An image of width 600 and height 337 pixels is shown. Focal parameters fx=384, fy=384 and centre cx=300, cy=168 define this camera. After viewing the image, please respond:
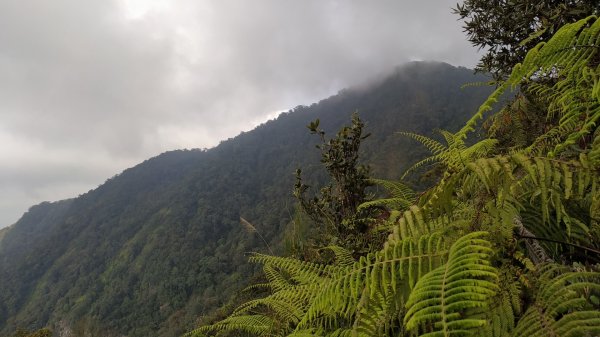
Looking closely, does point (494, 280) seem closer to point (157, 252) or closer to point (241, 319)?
point (241, 319)

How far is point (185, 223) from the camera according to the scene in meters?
104

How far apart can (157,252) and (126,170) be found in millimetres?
68975

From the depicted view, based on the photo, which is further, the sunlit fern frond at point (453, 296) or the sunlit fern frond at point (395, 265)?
the sunlit fern frond at point (395, 265)

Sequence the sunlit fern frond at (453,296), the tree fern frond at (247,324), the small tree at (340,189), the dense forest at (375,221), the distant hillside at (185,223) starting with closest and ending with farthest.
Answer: the sunlit fern frond at (453,296)
the dense forest at (375,221)
the tree fern frond at (247,324)
the small tree at (340,189)
the distant hillside at (185,223)

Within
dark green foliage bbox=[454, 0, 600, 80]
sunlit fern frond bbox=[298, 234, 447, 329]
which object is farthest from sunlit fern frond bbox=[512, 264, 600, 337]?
dark green foliage bbox=[454, 0, 600, 80]

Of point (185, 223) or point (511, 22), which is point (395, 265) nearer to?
point (511, 22)

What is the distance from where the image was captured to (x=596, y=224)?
1409 mm

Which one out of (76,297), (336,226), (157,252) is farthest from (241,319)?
(76,297)

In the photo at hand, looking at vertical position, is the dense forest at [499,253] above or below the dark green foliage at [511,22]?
below

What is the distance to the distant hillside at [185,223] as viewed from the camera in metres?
78.8

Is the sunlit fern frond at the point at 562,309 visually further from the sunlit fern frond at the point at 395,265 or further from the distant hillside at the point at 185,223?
the distant hillside at the point at 185,223

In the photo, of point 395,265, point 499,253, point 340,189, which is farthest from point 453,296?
point 340,189

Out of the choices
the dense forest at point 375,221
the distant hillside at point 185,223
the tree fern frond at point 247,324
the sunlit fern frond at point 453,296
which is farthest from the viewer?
the distant hillside at point 185,223

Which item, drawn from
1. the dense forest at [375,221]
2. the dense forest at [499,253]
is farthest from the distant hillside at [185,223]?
the dense forest at [499,253]
